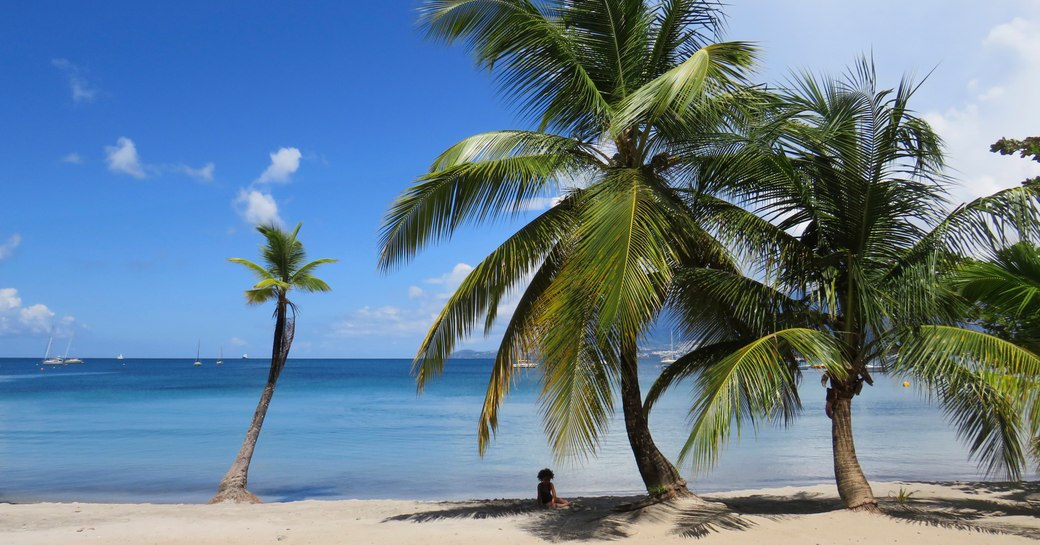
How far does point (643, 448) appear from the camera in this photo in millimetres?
8312

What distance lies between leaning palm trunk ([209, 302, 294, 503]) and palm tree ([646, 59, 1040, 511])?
330 inches

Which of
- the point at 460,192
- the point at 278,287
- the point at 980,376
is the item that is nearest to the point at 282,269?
the point at 278,287

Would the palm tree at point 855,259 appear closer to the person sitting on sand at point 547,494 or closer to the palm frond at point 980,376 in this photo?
the palm frond at point 980,376

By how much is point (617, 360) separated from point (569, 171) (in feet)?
7.62

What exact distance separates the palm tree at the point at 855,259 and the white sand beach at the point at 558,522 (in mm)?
842

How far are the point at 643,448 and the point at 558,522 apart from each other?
4.30 ft

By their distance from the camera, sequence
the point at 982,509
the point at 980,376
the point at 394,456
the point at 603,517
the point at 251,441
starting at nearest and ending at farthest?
the point at 980,376 < the point at 603,517 < the point at 982,509 < the point at 251,441 < the point at 394,456

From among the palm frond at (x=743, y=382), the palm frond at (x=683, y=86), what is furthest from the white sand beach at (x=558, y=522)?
the palm frond at (x=683, y=86)

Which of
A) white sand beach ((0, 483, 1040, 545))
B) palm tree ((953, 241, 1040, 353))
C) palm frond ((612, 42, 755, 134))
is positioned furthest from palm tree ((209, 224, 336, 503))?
palm tree ((953, 241, 1040, 353))

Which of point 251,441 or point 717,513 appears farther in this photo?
point 251,441

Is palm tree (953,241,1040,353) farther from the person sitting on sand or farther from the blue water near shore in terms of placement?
the person sitting on sand

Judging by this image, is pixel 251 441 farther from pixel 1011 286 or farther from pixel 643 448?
pixel 1011 286

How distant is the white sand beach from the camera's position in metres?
7.07

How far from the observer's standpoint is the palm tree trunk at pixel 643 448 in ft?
26.9
